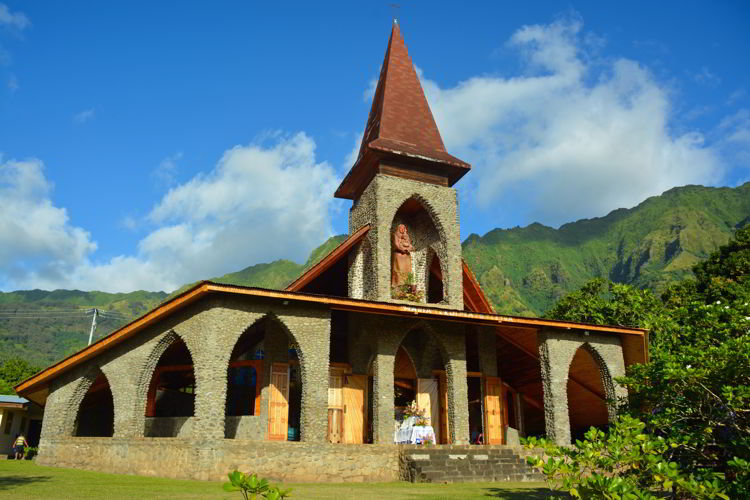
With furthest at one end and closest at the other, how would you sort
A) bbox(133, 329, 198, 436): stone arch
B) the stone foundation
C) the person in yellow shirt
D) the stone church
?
the person in yellow shirt
bbox(133, 329, 198, 436): stone arch
the stone church
the stone foundation

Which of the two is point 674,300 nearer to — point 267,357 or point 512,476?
point 512,476

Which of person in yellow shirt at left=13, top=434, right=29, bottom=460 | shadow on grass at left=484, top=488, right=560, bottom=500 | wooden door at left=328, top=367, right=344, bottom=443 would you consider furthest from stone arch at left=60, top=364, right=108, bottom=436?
shadow on grass at left=484, top=488, right=560, bottom=500

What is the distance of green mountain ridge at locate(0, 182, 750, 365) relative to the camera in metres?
88.0

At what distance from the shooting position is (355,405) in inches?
689

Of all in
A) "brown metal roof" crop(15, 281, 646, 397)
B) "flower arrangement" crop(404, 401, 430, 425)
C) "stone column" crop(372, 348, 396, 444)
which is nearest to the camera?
"brown metal roof" crop(15, 281, 646, 397)

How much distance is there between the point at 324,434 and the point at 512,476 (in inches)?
175

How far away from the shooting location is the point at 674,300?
100 ft

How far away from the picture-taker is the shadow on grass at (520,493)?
10250 mm

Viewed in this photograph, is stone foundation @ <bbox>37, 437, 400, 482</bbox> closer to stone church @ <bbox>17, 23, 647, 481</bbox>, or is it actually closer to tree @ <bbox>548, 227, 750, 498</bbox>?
stone church @ <bbox>17, 23, 647, 481</bbox>

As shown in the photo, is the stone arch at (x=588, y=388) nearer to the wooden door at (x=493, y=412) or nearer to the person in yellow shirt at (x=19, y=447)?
the wooden door at (x=493, y=412)

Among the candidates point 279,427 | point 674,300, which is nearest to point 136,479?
point 279,427

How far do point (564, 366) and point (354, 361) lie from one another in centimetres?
608

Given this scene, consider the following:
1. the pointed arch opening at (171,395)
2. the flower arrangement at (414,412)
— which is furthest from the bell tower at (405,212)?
the pointed arch opening at (171,395)

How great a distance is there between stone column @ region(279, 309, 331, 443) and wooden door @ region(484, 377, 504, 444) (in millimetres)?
6467
